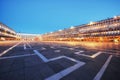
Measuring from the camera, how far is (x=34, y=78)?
3.26 metres

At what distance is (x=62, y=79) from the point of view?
3.19 m

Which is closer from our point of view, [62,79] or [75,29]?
[62,79]

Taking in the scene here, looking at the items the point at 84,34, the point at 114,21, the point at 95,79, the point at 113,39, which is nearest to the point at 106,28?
the point at 114,21

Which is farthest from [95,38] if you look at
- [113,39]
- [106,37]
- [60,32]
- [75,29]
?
[60,32]

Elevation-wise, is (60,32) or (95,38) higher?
(60,32)

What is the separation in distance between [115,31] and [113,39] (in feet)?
15.2

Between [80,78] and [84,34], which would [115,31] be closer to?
[84,34]

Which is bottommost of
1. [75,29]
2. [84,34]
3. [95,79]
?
[95,79]

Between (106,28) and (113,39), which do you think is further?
(106,28)

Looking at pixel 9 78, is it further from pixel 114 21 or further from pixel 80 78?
pixel 114 21

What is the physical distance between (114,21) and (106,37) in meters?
10.3

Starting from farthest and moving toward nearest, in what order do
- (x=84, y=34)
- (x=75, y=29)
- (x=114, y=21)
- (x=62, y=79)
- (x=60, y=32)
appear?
(x=60, y=32) → (x=75, y=29) → (x=84, y=34) → (x=114, y=21) → (x=62, y=79)

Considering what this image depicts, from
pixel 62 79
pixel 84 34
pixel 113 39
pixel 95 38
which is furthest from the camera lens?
pixel 84 34

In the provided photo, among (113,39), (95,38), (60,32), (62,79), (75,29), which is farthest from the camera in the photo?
(60,32)
